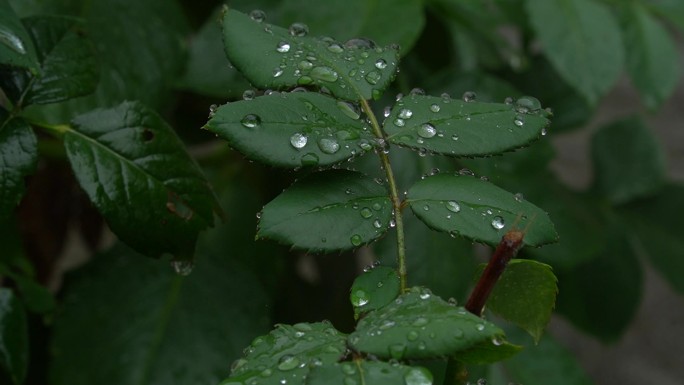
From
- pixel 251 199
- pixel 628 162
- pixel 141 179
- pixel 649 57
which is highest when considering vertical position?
pixel 141 179

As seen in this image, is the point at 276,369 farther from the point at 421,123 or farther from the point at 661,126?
the point at 661,126

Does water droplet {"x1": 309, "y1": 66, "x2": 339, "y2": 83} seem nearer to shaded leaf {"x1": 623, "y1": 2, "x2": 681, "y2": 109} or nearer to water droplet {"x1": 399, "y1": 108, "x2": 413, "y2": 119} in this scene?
water droplet {"x1": 399, "y1": 108, "x2": 413, "y2": 119}

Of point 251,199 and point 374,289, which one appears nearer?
point 374,289

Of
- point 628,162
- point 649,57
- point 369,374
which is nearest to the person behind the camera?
point 369,374

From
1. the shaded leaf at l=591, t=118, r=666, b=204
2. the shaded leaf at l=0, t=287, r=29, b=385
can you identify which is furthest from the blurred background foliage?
the shaded leaf at l=591, t=118, r=666, b=204

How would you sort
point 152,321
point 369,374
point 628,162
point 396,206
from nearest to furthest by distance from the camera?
1. point 369,374
2. point 396,206
3. point 152,321
4. point 628,162

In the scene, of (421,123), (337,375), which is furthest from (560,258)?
(337,375)

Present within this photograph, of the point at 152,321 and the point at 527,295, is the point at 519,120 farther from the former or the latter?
the point at 152,321

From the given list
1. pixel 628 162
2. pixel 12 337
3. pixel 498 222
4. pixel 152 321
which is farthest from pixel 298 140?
pixel 628 162
